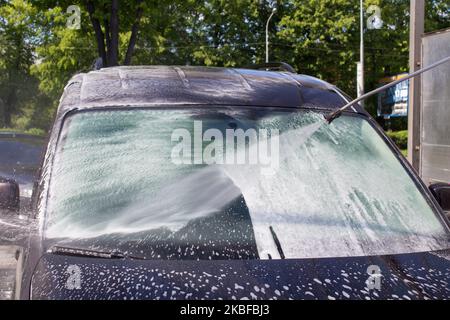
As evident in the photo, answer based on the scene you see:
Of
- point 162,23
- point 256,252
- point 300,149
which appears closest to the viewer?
point 256,252

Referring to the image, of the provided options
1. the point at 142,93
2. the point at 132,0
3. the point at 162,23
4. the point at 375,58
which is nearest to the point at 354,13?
the point at 375,58

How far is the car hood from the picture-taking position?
1.86 meters

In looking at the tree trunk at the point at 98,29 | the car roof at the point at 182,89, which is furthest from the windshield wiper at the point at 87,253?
the tree trunk at the point at 98,29

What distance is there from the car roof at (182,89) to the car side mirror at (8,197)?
0.37 metres

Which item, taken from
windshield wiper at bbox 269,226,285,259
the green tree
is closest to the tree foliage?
the green tree

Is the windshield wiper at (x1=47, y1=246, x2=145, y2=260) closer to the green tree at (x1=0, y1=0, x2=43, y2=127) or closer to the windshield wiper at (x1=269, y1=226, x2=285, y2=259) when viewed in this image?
the windshield wiper at (x1=269, y1=226, x2=285, y2=259)

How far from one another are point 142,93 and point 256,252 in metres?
0.92

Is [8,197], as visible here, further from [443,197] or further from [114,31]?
[114,31]

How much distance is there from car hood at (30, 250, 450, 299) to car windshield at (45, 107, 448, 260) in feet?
0.44

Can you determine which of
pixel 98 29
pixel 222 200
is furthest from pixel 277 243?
pixel 98 29
